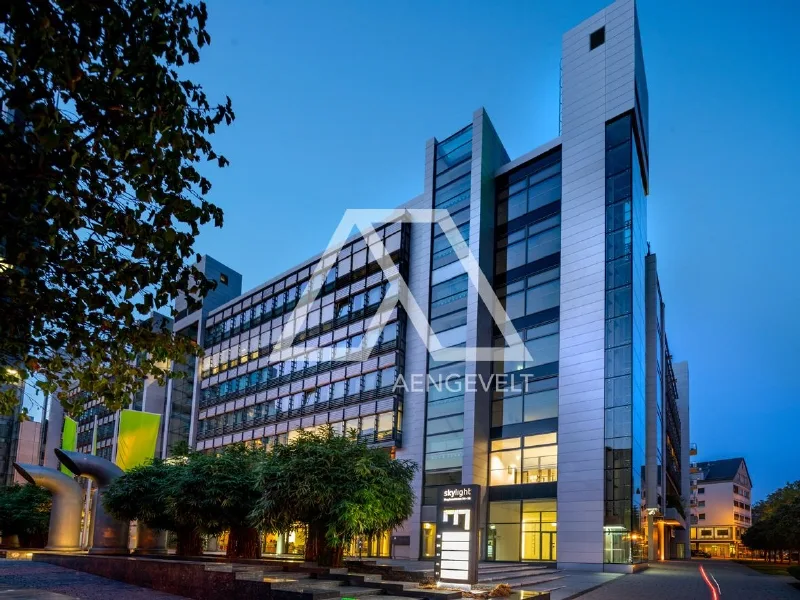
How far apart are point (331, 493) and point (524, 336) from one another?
24769 millimetres

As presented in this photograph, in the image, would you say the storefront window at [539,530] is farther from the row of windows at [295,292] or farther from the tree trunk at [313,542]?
the tree trunk at [313,542]

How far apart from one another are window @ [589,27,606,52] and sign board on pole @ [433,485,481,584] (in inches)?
1419

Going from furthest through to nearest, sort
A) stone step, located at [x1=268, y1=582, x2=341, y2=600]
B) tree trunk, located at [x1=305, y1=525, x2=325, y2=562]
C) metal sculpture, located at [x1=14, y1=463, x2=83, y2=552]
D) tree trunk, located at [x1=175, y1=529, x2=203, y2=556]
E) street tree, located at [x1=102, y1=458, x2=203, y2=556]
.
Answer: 1. metal sculpture, located at [x1=14, y1=463, x2=83, y2=552]
2. tree trunk, located at [x1=175, y1=529, x2=203, y2=556]
3. street tree, located at [x1=102, y1=458, x2=203, y2=556]
4. tree trunk, located at [x1=305, y1=525, x2=325, y2=562]
5. stone step, located at [x1=268, y1=582, x2=341, y2=600]

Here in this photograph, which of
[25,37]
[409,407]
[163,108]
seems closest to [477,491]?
[163,108]

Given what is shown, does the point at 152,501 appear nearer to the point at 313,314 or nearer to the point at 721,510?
the point at 313,314

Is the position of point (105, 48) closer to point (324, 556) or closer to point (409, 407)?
point (324, 556)

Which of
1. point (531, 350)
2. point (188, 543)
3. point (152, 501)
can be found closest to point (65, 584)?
point (152, 501)

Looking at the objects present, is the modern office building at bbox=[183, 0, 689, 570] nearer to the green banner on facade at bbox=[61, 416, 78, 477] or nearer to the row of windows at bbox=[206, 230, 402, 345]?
the row of windows at bbox=[206, 230, 402, 345]

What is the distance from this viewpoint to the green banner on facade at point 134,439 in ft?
148

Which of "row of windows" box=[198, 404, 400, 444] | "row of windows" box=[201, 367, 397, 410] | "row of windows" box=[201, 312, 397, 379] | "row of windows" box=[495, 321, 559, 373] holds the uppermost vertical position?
"row of windows" box=[201, 312, 397, 379]

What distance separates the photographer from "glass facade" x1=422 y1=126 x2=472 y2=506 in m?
46.1

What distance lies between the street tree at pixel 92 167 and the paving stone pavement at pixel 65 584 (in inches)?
363

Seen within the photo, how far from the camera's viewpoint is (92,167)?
8.39 metres

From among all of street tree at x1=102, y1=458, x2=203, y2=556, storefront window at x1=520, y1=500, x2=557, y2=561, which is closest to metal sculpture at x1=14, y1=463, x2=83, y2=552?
street tree at x1=102, y1=458, x2=203, y2=556
